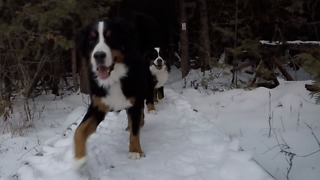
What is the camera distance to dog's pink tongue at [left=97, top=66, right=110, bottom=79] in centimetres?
401

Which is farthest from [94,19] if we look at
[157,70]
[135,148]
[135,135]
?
[135,148]

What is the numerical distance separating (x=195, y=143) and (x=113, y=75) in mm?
1372

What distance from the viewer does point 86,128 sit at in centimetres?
400

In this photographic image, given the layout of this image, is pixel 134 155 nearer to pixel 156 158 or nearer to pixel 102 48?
pixel 156 158

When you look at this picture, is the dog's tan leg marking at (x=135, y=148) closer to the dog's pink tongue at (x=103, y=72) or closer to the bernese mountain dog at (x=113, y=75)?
the bernese mountain dog at (x=113, y=75)

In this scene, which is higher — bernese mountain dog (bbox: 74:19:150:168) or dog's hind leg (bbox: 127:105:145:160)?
bernese mountain dog (bbox: 74:19:150:168)

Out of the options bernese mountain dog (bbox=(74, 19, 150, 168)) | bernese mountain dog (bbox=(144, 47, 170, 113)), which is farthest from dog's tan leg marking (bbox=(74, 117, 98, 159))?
bernese mountain dog (bbox=(144, 47, 170, 113))

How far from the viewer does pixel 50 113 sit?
8.91 meters

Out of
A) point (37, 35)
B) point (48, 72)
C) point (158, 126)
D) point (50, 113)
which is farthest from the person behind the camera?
point (48, 72)

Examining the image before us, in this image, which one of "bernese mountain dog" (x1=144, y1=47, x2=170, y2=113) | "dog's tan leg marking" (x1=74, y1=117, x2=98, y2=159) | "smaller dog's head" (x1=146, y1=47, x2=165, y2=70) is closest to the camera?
"dog's tan leg marking" (x1=74, y1=117, x2=98, y2=159)

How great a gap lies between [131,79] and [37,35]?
453 cm

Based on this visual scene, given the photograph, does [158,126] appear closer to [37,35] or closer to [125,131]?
[125,131]

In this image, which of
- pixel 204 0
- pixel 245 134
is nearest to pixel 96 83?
pixel 245 134

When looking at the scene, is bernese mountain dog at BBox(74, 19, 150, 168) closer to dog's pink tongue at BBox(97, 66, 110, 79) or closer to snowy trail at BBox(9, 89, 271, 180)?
dog's pink tongue at BBox(97, 66, 110, 79)
